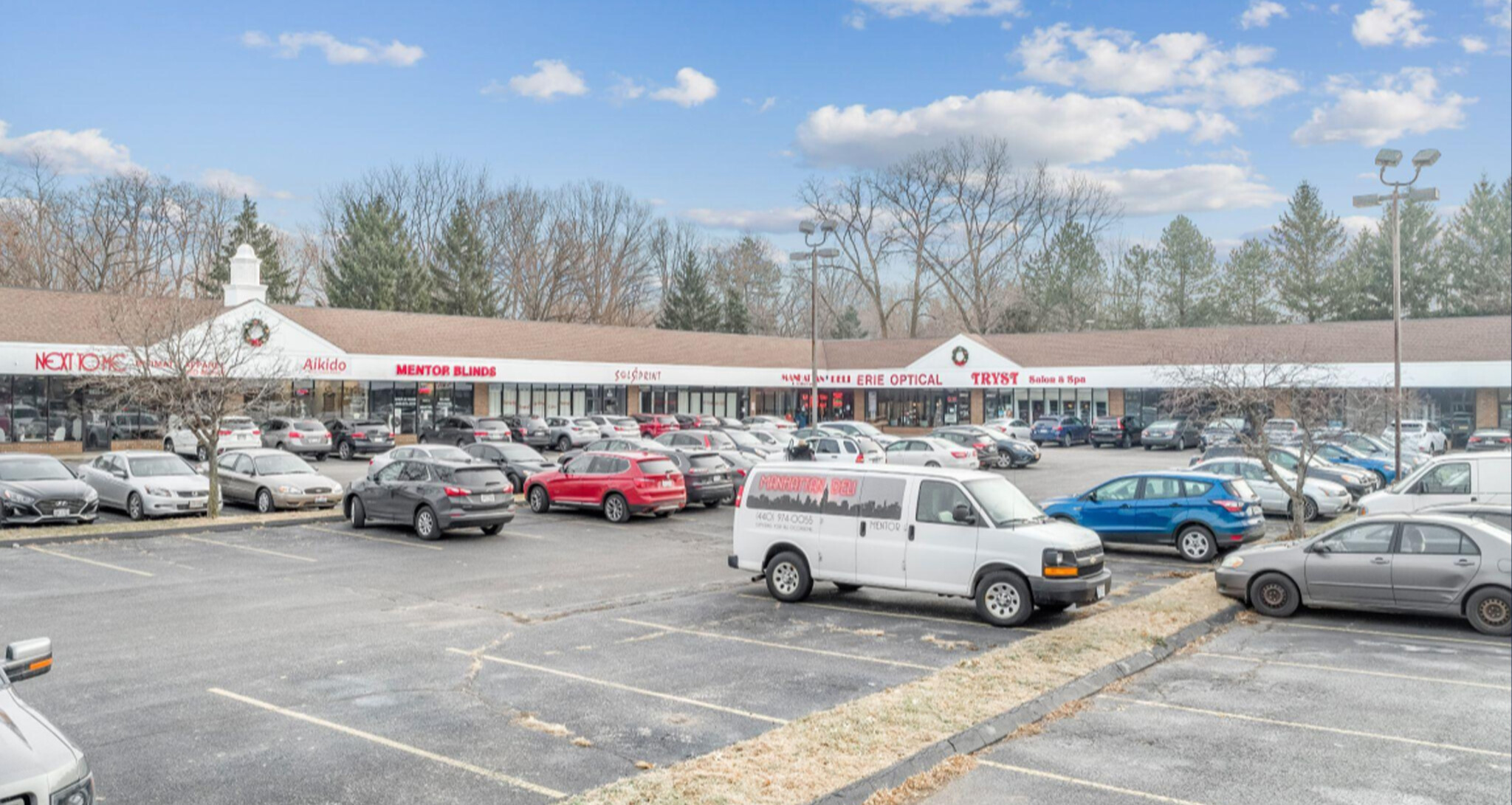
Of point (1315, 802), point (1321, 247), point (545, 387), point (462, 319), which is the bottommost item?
point (1315, 802)

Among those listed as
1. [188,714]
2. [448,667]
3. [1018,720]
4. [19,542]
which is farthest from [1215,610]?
[19,542]

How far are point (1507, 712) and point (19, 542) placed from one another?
20.9 m

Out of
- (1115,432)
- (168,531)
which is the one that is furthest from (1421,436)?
(168,531)

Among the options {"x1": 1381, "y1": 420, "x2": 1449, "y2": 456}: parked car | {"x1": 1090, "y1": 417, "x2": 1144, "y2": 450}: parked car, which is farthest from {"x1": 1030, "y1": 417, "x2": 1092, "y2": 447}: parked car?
{"x1": 1381, "y1": 420, "x2": 1449, "y2": 456}: parked car

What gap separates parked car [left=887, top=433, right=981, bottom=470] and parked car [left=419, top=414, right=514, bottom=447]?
1534cm

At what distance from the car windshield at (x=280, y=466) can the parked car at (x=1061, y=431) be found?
34.7 meters

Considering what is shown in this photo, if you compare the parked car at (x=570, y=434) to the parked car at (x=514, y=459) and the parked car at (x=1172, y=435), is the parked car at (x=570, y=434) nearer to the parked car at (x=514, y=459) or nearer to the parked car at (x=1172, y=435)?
the parked car at (x=514, y=459)

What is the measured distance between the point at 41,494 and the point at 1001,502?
58.2ft

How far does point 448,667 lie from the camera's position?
1028 centimetres

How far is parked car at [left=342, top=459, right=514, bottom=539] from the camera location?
19.7 metres

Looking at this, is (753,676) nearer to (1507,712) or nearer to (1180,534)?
(1507,712)

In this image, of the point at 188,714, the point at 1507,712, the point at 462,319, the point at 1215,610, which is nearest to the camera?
the point at 188,714

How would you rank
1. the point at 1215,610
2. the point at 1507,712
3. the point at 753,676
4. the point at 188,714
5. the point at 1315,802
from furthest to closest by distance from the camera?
the point at 1215,610 → the point at 753,676 → the point at 1507,712 → the point at 188,714 → the point at 1315,802

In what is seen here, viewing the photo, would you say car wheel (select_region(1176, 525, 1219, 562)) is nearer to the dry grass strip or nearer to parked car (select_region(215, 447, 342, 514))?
the dry grass strip
